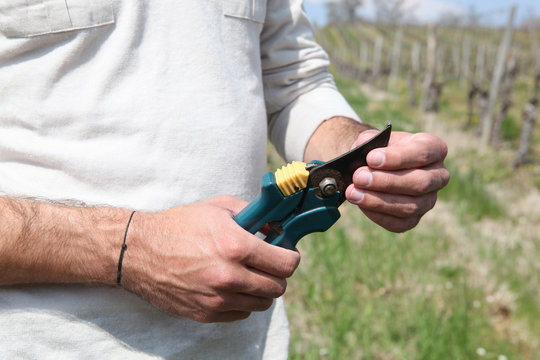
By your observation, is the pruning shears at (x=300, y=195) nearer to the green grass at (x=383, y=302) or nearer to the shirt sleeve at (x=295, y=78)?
the shirt sleeve at (x=295, y=78)

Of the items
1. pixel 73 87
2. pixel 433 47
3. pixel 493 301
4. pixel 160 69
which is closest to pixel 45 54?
pixel 73 87

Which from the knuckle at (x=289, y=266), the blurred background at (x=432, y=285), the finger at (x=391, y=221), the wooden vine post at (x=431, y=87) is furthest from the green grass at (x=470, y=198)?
the wooden vine post at (x=431, y=87)

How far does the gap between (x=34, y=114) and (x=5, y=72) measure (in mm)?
125

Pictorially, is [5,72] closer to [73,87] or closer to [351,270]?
[73,87]

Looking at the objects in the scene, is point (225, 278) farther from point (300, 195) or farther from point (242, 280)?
point (300, 195)

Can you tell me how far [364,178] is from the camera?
3.69 ft

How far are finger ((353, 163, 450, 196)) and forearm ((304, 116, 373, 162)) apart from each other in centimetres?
28

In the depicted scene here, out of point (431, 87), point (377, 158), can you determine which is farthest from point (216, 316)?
point (431, 87)

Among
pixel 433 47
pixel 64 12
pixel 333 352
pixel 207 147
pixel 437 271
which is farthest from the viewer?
pixel 433 47

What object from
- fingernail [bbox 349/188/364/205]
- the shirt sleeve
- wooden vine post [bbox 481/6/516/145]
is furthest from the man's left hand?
wooden vine post [bbox 481/6/516/145]

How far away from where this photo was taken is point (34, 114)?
1196 millimetres

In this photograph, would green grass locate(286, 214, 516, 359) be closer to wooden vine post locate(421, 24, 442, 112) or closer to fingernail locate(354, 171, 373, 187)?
fingernail locate(354, 171, 373, 187)

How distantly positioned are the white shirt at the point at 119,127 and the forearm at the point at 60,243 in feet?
0.34

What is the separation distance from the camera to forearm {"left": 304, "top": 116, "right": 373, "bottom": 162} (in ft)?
4.70
